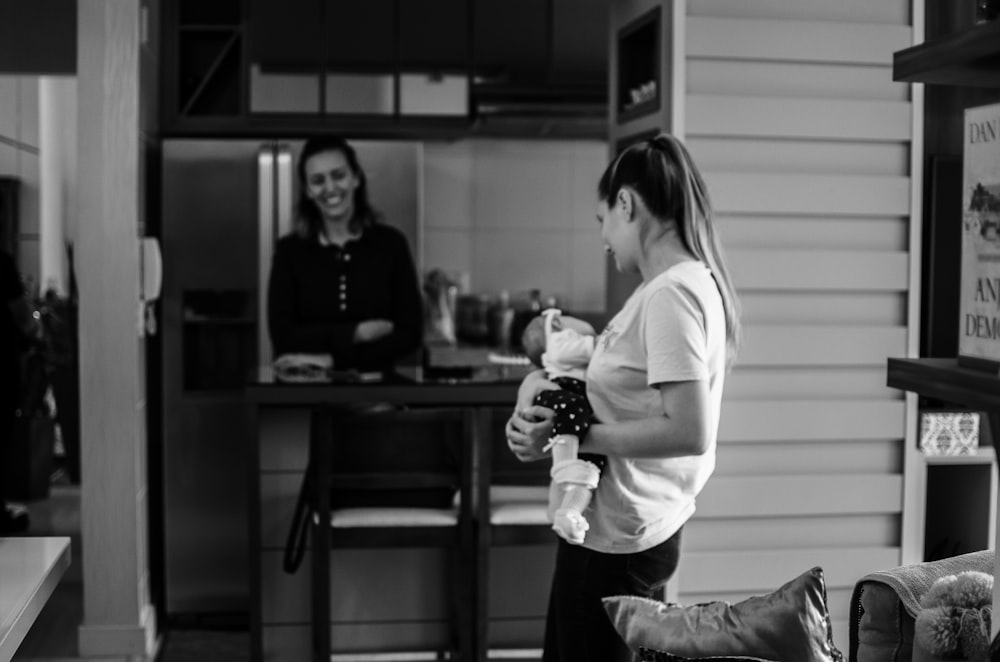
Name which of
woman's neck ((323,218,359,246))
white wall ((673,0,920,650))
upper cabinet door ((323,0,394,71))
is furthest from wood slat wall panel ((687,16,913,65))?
upper cabinet door ((323,0,394,71))

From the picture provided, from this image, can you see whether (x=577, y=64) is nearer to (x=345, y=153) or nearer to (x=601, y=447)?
(x=345, y=153)

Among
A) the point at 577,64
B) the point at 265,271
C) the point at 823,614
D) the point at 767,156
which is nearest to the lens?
the point at 823,614

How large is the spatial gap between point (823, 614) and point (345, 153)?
3.07 m

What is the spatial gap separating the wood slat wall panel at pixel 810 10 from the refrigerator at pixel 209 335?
7.08 ft

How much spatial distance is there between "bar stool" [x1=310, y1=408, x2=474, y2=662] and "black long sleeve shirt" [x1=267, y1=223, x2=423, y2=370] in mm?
859

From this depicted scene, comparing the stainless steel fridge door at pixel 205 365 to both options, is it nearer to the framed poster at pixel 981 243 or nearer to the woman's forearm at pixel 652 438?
the woman's forearm at pixel 652 438

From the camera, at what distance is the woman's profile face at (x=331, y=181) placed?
14.1 feet

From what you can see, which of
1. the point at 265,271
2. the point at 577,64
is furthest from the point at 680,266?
the point at 577,64

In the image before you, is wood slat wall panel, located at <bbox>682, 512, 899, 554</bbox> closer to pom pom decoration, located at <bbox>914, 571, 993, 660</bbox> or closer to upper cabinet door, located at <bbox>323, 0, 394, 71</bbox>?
pom pom decoration, located at <bbox>914, 571, 993, 660</bbox>

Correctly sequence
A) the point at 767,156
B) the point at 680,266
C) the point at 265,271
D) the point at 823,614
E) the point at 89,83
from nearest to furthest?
the point at 823,614 → the point at 680,266 → the point at 767,156 → the point at 89,83 → the point at 265,271

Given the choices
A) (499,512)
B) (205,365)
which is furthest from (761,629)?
(205,365)

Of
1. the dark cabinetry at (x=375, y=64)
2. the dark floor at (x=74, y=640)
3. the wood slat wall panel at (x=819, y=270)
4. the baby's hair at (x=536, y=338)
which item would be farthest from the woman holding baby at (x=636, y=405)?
the dark cabinetry at (x=375, y=64)

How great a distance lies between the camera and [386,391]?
3.82 meters

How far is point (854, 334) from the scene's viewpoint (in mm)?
3439
